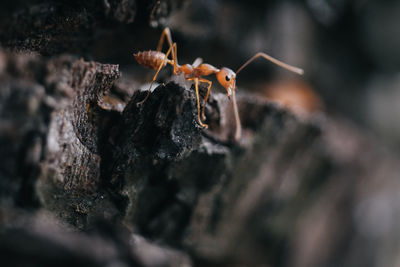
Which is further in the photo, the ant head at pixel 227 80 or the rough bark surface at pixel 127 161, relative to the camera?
the ant head at pixel 227 80

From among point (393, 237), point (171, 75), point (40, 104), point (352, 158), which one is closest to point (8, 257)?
point (40, 104)

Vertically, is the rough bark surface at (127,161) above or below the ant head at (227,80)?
below

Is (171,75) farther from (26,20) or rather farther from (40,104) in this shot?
(40,104)

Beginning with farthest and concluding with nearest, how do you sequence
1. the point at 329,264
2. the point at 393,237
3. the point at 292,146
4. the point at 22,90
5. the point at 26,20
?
the point at 393,237
the point at 329,264
the point at 292,146
the point at 26,20
the point at 22,90

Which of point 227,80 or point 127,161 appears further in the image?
point 227,80

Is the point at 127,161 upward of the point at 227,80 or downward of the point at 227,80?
downward

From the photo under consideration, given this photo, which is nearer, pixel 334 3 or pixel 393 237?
pixel 334 3

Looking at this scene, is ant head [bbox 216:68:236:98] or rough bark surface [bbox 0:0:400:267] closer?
rough bark surface [bbox 0:0:400:267]

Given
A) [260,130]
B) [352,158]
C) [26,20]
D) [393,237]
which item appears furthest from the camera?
[393,237]

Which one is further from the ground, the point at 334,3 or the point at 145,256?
the point at 334,3

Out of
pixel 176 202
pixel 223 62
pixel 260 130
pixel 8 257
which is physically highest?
pixel 223 62

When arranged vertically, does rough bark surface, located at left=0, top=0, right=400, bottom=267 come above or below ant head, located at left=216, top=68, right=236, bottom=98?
below
